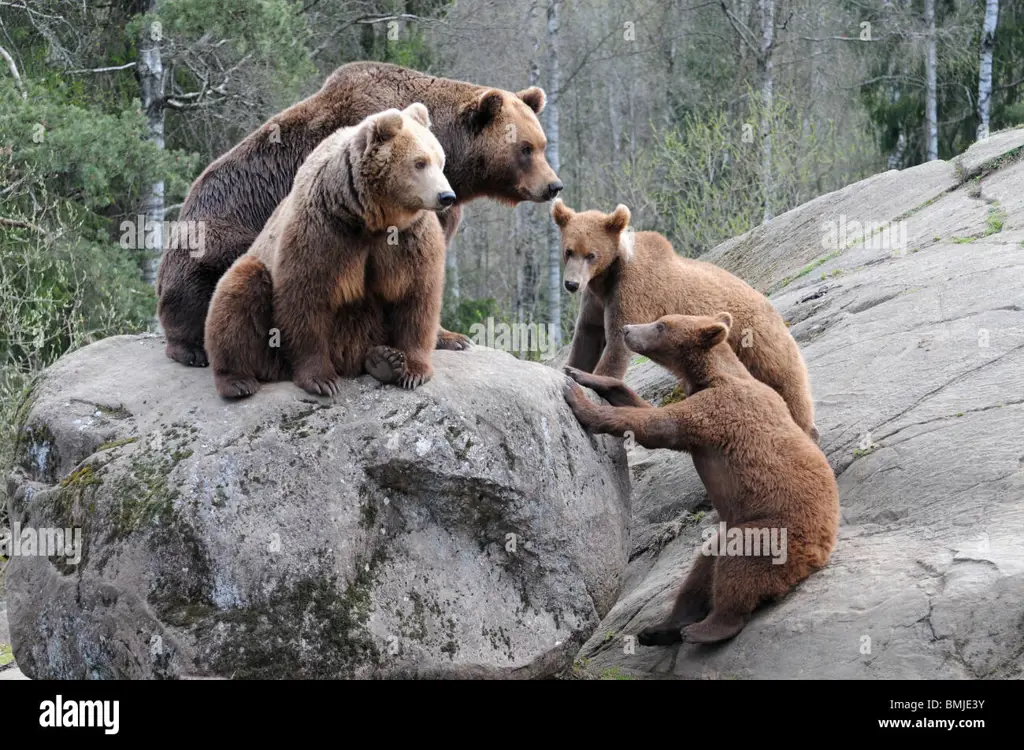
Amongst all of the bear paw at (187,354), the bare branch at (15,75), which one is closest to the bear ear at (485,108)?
the bear paw at (187,354)

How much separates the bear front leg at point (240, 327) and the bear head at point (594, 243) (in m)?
3.00

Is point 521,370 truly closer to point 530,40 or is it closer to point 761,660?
point 761,660

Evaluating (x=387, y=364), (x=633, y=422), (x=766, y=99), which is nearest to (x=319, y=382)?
(x=387, y=364)

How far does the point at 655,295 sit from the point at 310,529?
160 inches

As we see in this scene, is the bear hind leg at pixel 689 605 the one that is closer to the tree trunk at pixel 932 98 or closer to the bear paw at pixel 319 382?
the bear paw at pixel 319 382

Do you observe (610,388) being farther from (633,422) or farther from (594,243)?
(594,243)

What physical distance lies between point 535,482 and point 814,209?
10009 millimetres

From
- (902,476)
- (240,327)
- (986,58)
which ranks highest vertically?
(986,58)

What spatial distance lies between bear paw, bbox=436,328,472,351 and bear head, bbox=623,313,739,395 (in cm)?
127

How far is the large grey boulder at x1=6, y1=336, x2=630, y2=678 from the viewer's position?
678 cm

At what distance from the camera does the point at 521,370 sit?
8156 millimetres

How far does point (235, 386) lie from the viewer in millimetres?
7355

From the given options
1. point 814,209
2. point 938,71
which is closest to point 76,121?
point 814,209

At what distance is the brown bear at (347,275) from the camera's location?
6941 millimetres
